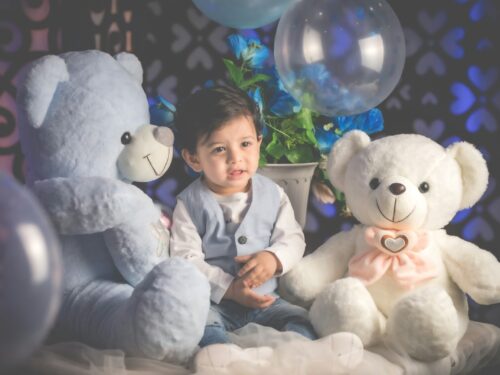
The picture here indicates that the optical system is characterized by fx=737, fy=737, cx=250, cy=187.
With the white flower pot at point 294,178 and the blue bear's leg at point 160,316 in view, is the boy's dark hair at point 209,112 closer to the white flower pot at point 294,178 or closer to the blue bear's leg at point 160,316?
the white flower pot at point 294,178

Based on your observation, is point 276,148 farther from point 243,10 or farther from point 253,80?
point 243,10

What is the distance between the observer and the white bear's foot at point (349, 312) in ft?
4.83

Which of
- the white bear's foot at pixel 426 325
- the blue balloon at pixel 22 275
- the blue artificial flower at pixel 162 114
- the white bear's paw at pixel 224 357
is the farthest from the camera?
the blue artificial flower at pixel 162 114

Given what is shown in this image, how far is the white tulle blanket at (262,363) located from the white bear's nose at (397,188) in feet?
1.04

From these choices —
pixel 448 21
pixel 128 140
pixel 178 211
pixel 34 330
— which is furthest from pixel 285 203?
pixel 34 330

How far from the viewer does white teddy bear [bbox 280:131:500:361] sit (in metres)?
1.47

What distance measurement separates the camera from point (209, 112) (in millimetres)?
1627

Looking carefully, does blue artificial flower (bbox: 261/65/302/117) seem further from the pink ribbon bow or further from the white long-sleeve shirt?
the pink ribbon bow

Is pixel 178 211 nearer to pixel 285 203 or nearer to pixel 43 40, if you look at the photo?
pixel 285 203

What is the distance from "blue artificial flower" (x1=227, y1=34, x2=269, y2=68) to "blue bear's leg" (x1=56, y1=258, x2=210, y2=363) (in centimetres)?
67

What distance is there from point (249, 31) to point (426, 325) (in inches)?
41.2

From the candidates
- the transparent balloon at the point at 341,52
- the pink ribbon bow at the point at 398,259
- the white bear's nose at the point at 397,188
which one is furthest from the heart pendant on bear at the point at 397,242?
the transparent balloon at the point at 341,52

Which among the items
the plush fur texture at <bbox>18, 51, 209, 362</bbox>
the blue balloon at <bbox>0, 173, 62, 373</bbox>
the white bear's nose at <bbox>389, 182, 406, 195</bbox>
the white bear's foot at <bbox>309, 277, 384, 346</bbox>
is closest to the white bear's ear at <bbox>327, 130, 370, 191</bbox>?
the white bear's nose at <bbox>389, 182, 406, 195</bbox>

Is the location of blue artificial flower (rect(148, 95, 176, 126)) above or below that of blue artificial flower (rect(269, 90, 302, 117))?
below
